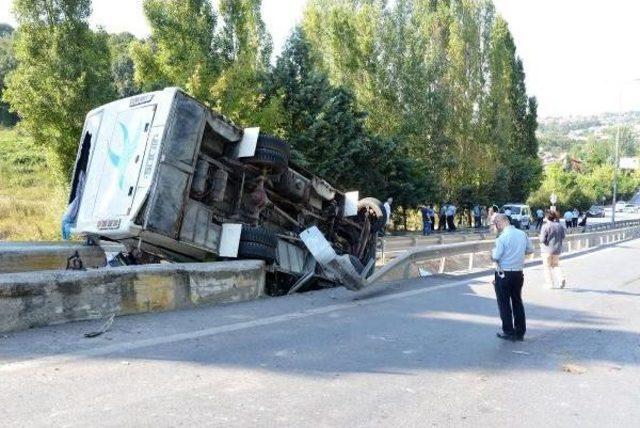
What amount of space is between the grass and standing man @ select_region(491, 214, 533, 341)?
15.1 m

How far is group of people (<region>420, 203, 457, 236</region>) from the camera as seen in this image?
2903cm

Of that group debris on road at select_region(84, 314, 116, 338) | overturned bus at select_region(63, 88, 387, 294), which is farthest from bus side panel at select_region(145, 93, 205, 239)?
debris on road at select_region(84, 314, 116, 338)

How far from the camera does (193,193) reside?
331 inches

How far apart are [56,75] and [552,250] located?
44.3 feet

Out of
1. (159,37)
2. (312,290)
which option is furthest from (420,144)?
(312,290)

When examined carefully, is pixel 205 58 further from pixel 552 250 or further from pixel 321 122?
pixel 552 250

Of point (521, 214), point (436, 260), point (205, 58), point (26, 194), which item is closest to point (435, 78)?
point (521, 214)

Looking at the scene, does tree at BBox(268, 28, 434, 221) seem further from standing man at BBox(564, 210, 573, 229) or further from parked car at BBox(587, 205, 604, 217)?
parked car at BBox(587, 205, 604, 217)

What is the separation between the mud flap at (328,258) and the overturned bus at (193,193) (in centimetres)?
2

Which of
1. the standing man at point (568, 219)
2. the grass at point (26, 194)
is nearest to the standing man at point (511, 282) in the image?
the grass at point (26, 194)

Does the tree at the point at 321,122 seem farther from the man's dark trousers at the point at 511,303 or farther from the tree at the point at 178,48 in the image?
the man's dark trousers at the point at 511,303

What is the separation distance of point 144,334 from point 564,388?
373cm

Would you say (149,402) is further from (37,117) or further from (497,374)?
(37,117)

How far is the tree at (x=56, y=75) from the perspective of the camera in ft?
57.3
